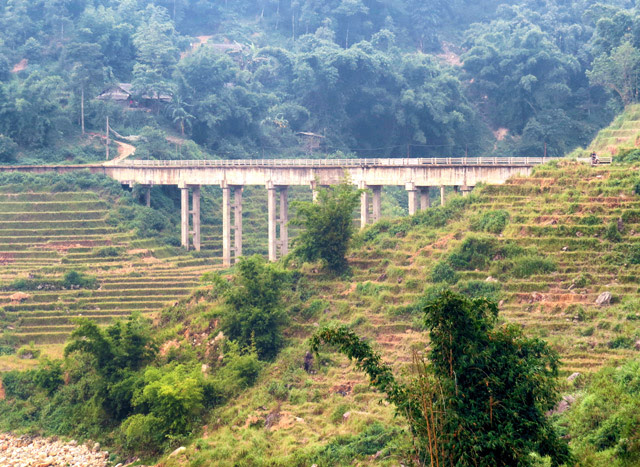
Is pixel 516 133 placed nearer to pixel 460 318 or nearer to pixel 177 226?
pixel 177 226

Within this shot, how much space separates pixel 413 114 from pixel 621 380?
253ft

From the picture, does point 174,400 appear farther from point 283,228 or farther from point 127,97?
point 127,97

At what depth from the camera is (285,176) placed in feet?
233

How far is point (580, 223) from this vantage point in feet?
151

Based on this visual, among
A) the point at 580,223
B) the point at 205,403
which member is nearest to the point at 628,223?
the point at 580,223

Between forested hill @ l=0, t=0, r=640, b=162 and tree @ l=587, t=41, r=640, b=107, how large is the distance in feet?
0.67

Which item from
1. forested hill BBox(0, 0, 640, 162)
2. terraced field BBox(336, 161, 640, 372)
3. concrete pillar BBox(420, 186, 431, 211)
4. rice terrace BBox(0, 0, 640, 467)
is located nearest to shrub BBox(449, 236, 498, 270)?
rice terrace BBox(0, 0, 640, 467)

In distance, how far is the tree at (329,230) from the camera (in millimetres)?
51719

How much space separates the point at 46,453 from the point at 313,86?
7301cm

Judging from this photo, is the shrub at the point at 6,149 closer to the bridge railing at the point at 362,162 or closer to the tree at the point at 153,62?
the bridge railing at the point at 362,162

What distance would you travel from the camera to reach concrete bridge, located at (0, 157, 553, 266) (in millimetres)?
59969

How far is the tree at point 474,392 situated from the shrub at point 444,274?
20420 millimetres

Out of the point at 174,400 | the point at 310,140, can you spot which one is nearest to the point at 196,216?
the point at 310,140

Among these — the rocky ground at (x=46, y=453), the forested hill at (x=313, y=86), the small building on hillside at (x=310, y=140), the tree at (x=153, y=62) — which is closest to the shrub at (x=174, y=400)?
the rocky ground at (x=46, y=453)
